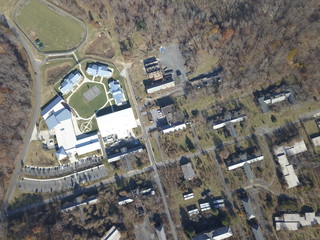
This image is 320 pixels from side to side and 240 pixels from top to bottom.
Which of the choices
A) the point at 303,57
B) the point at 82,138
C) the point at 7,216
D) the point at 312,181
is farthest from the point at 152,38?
the point at 7,216

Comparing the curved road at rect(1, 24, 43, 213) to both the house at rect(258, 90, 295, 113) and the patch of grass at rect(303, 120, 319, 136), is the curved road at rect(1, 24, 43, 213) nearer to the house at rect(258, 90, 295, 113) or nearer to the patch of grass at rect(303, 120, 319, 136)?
the house at rect(258, 90, 295, 113)

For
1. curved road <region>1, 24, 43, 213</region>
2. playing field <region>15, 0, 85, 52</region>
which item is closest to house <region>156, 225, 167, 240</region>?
curved road <region>1, 24, 43, 213</region>

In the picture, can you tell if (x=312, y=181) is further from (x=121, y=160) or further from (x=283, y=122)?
(x=121, y=160)

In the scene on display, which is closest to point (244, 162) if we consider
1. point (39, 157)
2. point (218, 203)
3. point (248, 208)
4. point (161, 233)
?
point (248, 208)

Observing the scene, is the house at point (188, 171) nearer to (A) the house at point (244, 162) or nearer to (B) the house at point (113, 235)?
(A) the house at point (244, 162)

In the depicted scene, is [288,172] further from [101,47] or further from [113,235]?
[101,47]

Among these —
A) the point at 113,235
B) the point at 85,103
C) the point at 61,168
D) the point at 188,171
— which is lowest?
the point at 113,235

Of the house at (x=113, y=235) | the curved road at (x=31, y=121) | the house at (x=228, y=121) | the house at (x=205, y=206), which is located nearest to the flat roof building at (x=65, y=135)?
the curved road at (x=31, y=121)
